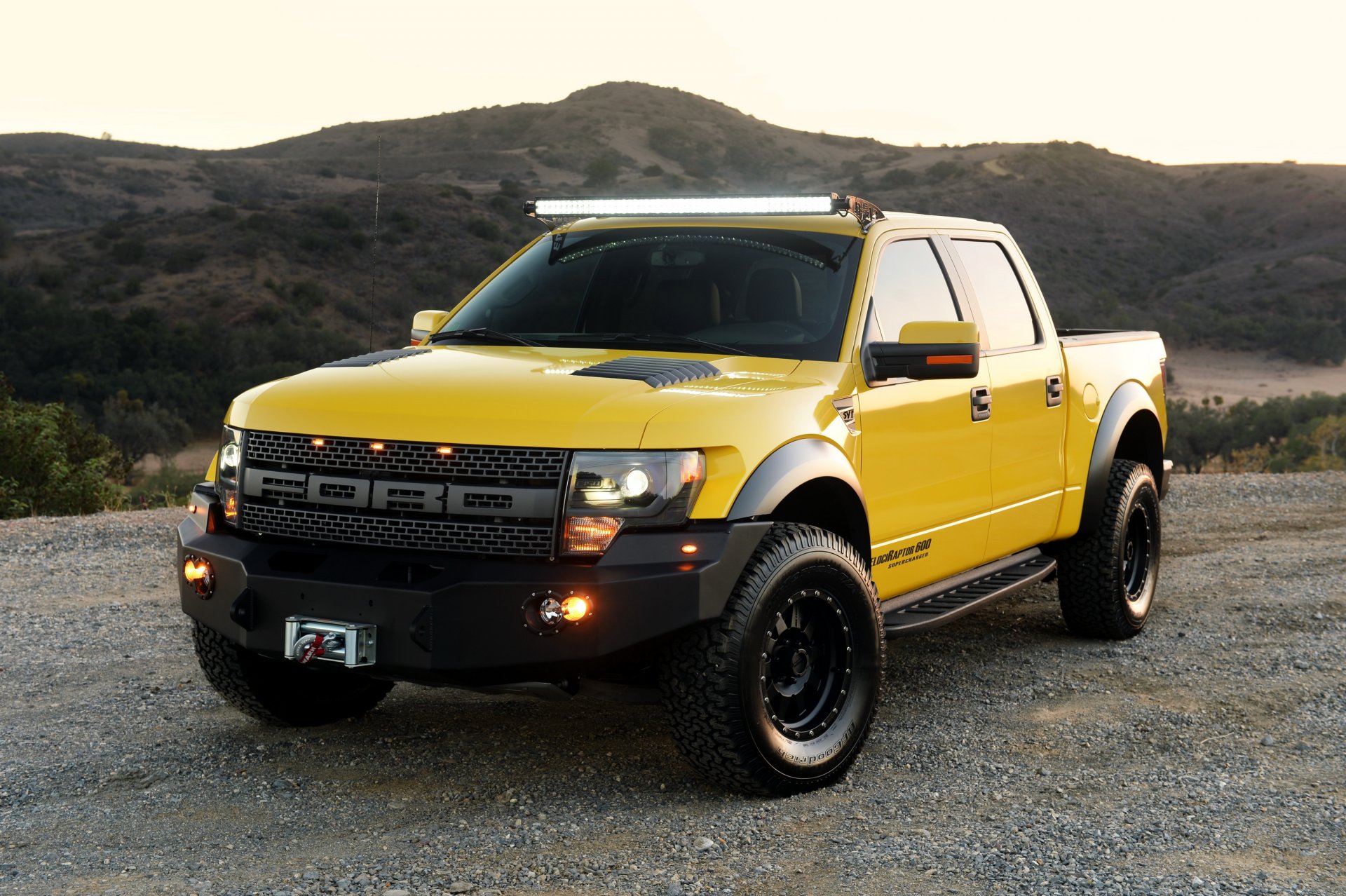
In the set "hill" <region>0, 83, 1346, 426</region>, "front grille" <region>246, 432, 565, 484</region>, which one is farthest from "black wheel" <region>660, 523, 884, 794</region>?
"hill" <region>0, 83, 1346, 426</region>

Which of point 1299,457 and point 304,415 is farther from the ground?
point 304,415

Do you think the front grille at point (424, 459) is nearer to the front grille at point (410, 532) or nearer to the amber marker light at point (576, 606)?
the front grille at point (410, 532)

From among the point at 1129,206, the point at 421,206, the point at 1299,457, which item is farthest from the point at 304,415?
the point at 1129,206

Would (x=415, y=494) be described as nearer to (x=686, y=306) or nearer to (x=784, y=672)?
(x=784, y=672)

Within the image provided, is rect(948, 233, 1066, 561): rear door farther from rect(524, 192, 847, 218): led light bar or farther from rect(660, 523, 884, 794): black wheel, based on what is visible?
rect(660, 523, 884, 794): black wheel

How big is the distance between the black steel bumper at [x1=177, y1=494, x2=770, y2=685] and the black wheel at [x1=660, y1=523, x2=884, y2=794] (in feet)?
0.43

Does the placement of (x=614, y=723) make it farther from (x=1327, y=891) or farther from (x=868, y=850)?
(x=1327, y=891)

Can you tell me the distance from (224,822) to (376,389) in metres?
1.44

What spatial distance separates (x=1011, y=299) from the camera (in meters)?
6.46

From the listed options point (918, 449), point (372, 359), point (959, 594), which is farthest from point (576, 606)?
point (959, 594)

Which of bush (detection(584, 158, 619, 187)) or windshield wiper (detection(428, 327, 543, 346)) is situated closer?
windshield wiper (detection(428, 327, 543, 346))

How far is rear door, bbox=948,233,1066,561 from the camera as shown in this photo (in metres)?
5.92

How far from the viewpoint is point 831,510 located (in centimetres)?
496

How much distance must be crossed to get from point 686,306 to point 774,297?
13.5 inches
